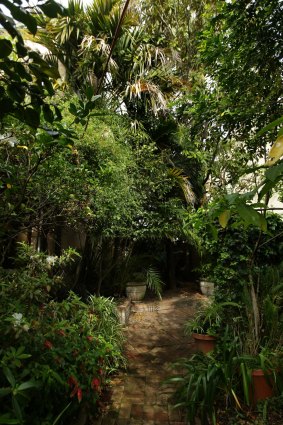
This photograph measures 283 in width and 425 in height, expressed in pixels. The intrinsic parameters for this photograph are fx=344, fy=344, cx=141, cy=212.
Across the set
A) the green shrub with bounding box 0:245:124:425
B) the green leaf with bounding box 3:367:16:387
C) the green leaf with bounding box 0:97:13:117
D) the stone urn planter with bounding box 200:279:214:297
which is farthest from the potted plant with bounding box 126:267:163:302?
the green leaf with bounding box 0:97:13:117

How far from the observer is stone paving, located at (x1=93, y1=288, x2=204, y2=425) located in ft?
9.84

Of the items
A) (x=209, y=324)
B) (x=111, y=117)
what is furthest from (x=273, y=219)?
(x=111, y=117)

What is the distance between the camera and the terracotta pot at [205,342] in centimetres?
399

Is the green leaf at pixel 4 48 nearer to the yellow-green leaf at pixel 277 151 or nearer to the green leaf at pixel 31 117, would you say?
the green leaf at pixel 31 117

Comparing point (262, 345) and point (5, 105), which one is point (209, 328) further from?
point (5, 105)

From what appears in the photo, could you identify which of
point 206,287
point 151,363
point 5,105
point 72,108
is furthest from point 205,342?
point 206,287

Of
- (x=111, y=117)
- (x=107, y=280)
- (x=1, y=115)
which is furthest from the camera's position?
(x=107, y=280)

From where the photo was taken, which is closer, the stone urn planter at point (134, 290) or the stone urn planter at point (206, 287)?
the stone urn planter at point (134, 290)

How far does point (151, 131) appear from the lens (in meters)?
7.67

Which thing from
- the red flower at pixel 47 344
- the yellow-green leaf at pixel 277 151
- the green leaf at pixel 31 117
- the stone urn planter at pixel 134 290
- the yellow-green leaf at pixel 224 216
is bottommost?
the red flower at pixel 47 344

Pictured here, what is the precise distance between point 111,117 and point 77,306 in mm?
3601

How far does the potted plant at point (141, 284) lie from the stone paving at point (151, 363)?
0.21 metres

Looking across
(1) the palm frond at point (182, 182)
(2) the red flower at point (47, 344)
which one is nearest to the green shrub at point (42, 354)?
(2) the red flower at point (47, 344)

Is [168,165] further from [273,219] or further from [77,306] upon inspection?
[77,306]
